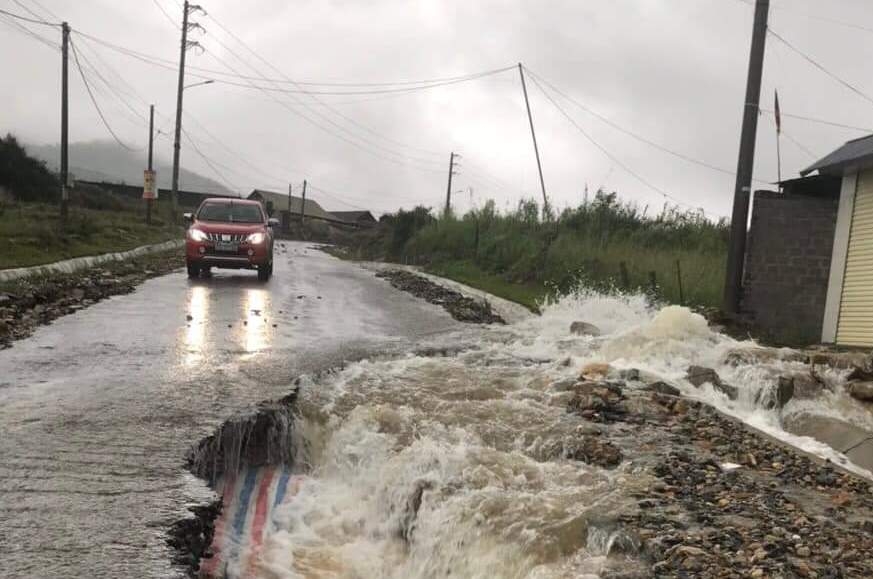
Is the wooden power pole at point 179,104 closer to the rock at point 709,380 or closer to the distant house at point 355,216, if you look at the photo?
the rock at point 709,380

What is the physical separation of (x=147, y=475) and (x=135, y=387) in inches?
84.3

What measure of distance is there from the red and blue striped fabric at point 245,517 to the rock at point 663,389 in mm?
4074

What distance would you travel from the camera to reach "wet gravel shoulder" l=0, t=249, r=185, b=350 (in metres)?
8.55

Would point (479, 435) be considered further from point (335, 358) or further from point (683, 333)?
point (683, 333)

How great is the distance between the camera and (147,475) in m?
4.17

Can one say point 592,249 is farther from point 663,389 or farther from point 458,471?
point 458,471

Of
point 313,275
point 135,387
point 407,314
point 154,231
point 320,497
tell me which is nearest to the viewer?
point 320,497

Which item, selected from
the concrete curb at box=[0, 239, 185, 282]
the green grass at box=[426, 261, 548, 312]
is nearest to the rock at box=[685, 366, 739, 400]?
the green grass at box=[426, 261, 548, 312]

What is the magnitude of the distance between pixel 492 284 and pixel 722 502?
1599 centimetres

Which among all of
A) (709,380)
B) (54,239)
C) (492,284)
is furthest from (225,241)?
(709,380)

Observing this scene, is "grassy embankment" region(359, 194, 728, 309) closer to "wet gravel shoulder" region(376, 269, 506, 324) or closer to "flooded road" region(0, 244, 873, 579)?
"wet gravel shoulder" region(376, 269, 506, 324)

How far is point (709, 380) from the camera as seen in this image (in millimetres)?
7996

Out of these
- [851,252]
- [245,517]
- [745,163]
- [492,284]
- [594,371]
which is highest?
[745,163]

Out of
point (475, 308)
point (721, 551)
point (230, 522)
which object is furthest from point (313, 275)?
point (721, 551)
